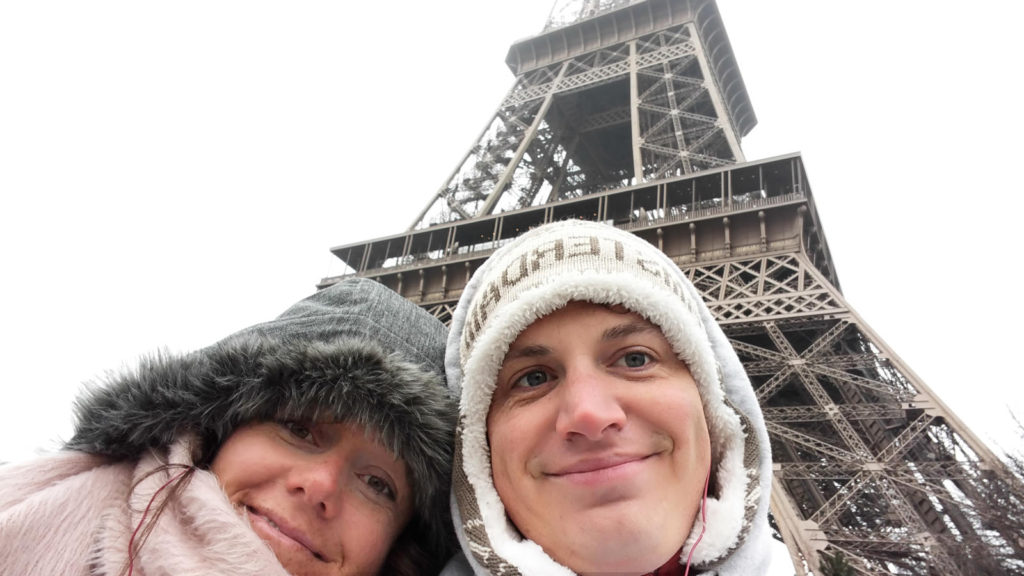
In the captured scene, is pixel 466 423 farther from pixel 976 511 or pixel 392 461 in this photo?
pixel 976 511

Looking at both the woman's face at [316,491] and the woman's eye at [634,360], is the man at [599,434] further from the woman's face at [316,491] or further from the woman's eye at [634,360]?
the woman's face at [316,491]

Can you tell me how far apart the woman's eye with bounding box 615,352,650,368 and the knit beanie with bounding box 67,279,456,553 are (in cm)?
66

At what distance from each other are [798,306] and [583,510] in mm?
10830

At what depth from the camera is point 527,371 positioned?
1605 millimetres

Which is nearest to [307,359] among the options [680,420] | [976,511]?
[680,420]

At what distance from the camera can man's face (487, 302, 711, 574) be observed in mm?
1350

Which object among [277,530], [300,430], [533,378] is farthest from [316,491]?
[533,378]

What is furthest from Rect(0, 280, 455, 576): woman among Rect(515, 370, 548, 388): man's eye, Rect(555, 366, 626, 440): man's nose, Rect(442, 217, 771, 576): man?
Rect(555, 366, 626, 440): man's nose

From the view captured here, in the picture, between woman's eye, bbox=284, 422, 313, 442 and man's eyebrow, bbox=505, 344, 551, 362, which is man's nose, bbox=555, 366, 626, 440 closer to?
man's eyebrow, bbox=505, 344, 551, 362

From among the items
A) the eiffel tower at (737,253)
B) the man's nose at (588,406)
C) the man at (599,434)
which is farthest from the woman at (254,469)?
the eiffel tower at (737,253)

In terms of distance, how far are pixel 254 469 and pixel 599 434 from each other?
1012mm

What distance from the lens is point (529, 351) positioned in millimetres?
1573

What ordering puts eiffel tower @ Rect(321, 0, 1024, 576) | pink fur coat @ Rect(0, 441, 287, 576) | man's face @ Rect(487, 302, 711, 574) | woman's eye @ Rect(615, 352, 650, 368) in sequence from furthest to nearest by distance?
eiffel tower @ Rect(321, 0, 1024, 576) → woman's eye @ Rect(615, 352, 650, 368) → man's face @ Rect(487, 302, 711, 574) → pink fur coat @ Rect(0, 441, 287, 576)

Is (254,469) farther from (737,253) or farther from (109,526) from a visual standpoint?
(737,253)
